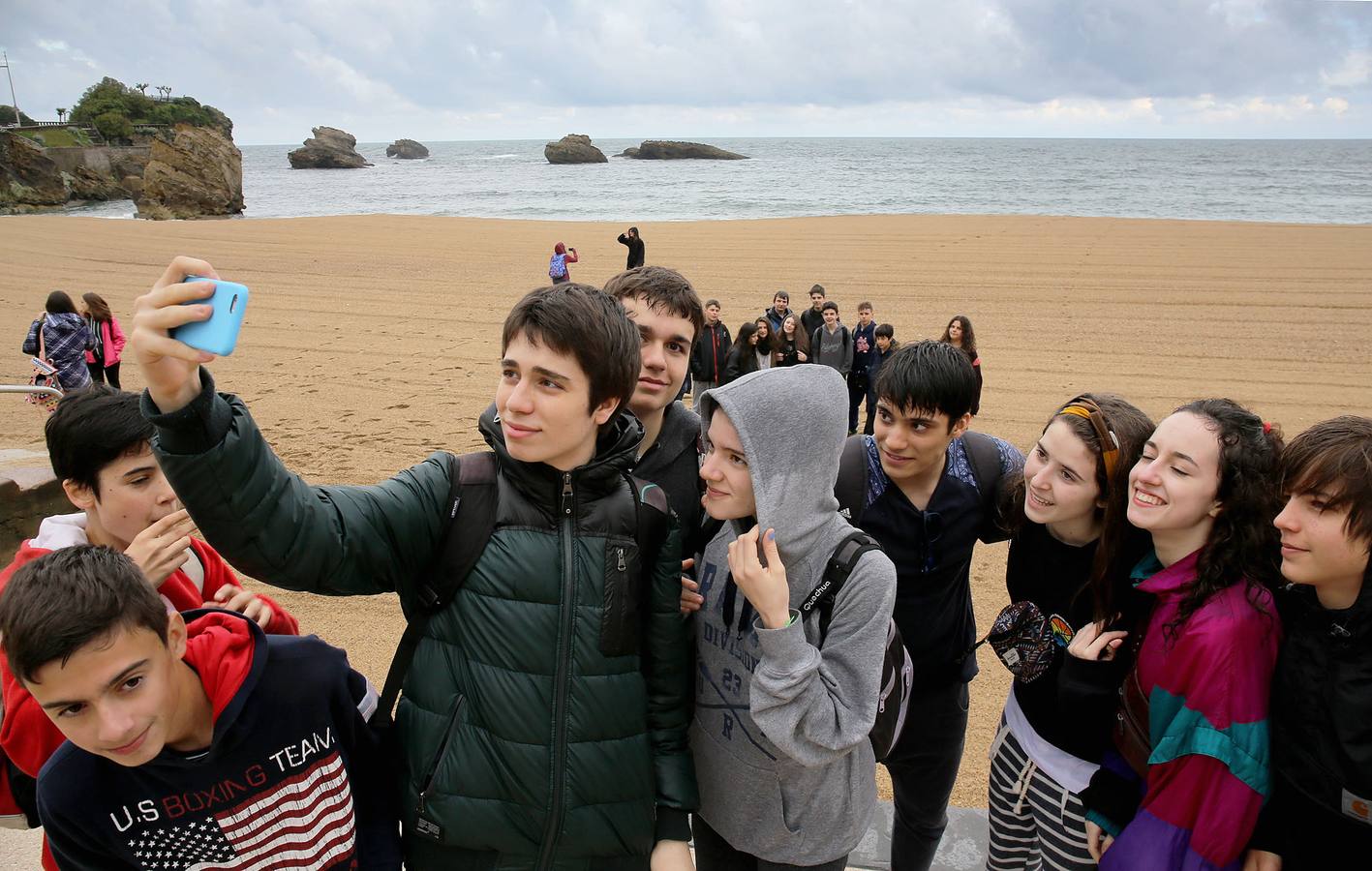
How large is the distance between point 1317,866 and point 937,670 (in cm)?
113

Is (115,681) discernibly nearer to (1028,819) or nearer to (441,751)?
(441,751)

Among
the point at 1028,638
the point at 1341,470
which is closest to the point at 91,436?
the point at 1028,638

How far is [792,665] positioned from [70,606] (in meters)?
1.46

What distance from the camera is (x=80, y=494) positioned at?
2361 millimetres

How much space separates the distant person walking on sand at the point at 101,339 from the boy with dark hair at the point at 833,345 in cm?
877

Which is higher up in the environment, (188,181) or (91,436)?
(188,181)

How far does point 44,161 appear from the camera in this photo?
166ft

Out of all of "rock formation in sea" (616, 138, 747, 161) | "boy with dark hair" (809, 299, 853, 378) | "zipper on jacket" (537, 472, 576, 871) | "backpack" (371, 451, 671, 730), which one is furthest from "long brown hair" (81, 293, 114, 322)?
"rock formation in sea" (616, 138, 747, 161)

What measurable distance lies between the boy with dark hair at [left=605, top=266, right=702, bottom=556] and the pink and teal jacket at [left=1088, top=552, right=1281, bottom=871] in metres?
1.37

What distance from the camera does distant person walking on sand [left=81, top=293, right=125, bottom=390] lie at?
10266 mm

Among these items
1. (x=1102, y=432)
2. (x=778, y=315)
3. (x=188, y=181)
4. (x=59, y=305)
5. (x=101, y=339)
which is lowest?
(x=101, y=339)

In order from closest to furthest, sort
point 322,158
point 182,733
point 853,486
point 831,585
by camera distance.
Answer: point 182,733
point 831,585
point 853,486
point 322,158

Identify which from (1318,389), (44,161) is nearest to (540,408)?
(1318,389)

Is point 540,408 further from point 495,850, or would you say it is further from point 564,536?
point 495,850
